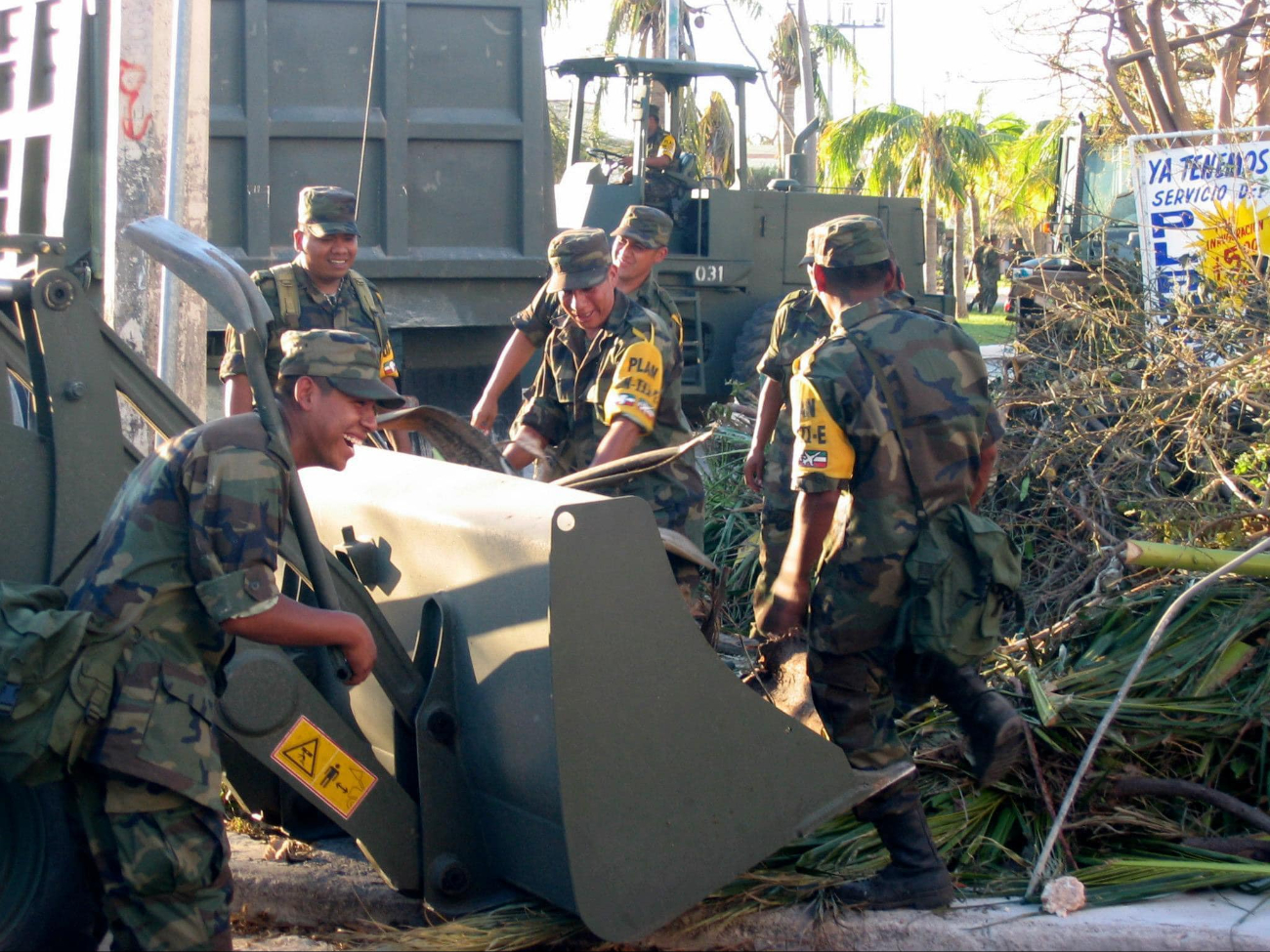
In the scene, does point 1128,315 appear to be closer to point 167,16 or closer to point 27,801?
point 167,16

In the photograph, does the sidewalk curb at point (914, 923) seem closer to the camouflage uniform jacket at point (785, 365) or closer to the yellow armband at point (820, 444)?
the yellow armband at point (820, 444)

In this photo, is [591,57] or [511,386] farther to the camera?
[591,57]

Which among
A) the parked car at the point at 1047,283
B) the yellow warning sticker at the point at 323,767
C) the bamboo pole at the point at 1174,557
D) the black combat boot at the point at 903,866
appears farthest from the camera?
the parked car at the point at 1047,283

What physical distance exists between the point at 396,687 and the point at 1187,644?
7.37 feet

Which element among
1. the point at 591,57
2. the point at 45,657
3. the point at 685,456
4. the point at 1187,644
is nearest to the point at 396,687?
the point at 45,657

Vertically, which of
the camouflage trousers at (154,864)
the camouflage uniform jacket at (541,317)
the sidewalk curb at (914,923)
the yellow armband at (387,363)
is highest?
the camouflage uniform jacket at (541,317)

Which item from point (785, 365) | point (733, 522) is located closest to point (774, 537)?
point (785, 365)

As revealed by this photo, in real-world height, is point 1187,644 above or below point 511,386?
below

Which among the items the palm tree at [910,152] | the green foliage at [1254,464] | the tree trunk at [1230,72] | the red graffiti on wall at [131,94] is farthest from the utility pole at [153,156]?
the palm tree at [910,152]

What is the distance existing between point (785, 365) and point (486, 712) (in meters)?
2.64

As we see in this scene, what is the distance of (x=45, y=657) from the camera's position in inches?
88.9

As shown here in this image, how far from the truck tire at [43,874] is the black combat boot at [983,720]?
1.91 metres

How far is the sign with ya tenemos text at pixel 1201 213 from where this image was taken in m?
5.54

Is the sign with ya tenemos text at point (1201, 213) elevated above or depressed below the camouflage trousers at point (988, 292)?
below
